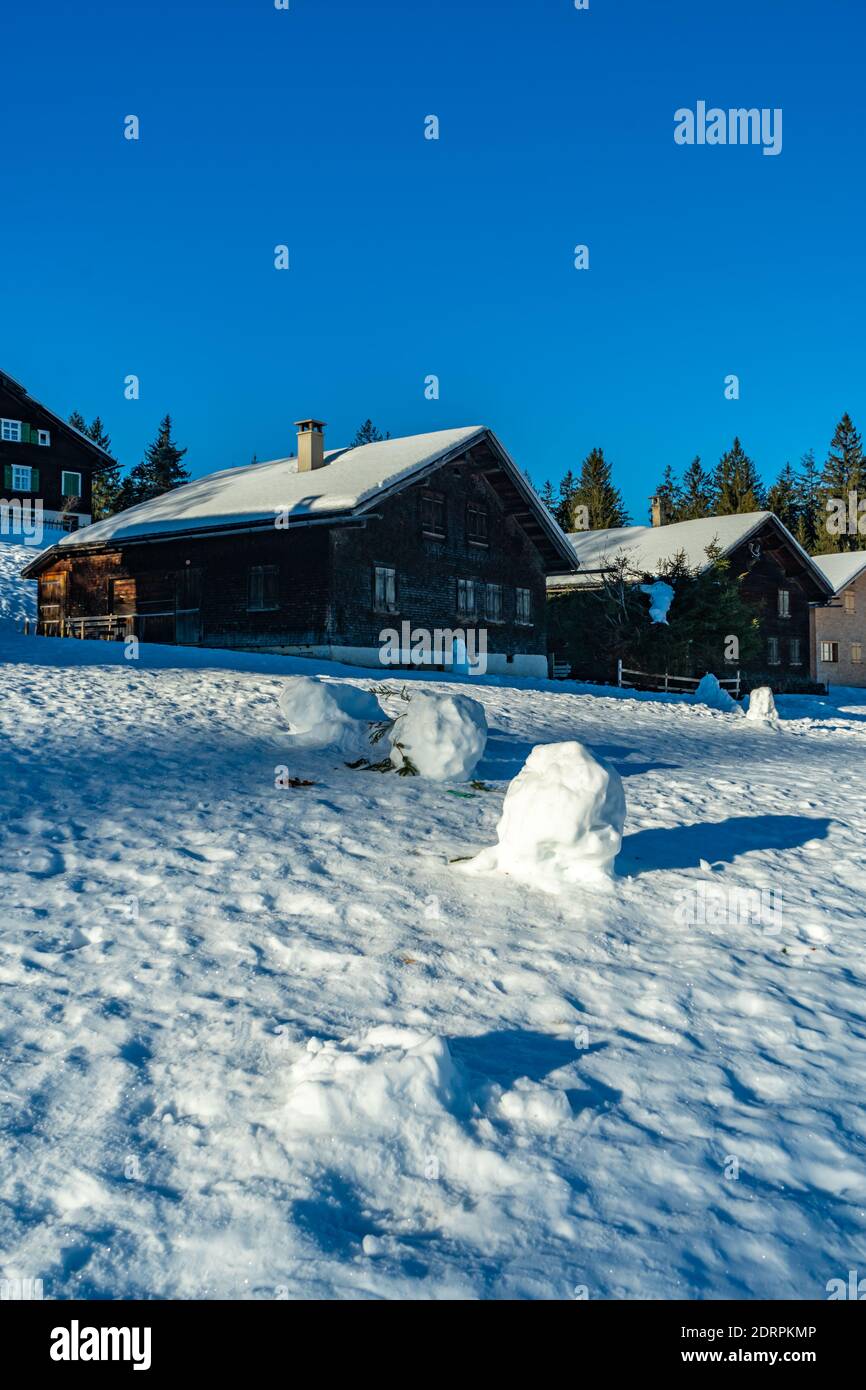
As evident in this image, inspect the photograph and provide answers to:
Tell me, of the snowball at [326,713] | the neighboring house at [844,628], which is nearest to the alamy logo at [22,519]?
Answer: the neighboring house at [844,628]

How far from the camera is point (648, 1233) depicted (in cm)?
315

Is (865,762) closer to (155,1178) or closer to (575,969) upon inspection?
(575,969)

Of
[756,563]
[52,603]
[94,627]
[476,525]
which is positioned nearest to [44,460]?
[52,603]

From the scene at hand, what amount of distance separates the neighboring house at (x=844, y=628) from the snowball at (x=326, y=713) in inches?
1689

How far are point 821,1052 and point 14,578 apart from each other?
1474 inches

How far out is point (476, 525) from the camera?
97.0 ft

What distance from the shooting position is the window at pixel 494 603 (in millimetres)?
29781

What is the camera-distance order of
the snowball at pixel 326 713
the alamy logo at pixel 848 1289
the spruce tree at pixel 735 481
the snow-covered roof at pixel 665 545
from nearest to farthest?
the alamy logo at pixel 848 1289
the snowball at pixel 326 713
the snow-covered roof at pixel 665 545
the spruce tree at pixel 735 481

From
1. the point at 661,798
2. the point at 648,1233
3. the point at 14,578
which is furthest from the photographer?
the point at 14,578

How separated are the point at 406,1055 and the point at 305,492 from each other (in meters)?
23.0
